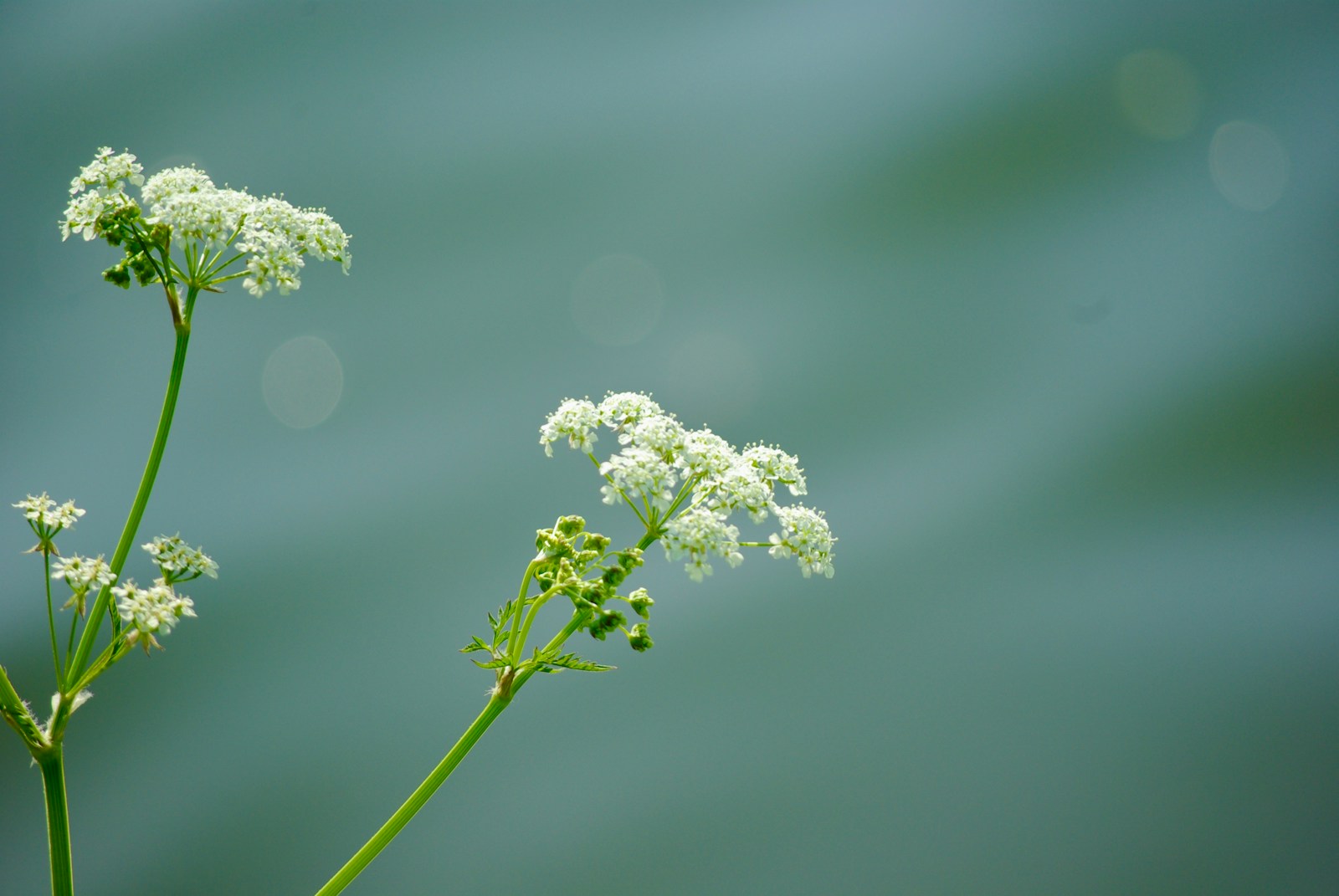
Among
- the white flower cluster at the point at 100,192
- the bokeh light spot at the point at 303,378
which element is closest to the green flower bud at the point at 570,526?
the white flower cluster at the point at 100,192

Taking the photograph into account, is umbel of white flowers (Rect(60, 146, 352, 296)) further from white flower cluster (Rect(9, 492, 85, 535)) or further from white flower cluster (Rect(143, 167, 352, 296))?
white flower cluster (Rect(9, 492, 85, 535))

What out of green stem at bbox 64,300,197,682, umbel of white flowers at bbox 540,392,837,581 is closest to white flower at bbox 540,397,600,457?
umbel of white flowers at bbox 540,392,837,581

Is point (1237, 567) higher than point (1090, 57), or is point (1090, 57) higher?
point (1090, 57)

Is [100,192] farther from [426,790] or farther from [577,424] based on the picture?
[426,790]

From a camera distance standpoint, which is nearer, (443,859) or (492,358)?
(443,859)

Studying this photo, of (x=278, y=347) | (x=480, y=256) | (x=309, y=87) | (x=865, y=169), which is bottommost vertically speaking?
(x=278, y=347)

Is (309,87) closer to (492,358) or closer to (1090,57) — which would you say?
(492,358)

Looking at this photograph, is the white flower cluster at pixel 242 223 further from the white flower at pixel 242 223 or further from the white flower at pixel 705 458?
the white flower at pixel 705 458

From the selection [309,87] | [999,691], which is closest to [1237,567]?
[999,691]
